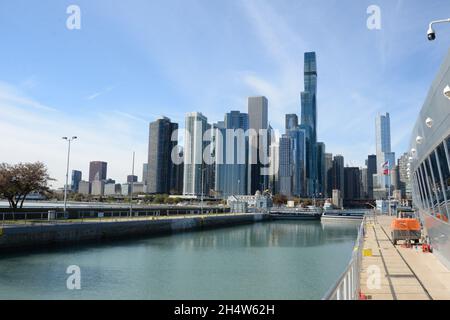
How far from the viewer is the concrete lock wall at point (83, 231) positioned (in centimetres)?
3359

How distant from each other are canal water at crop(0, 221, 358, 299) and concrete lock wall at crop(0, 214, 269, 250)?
2.03m

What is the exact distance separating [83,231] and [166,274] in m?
19.2

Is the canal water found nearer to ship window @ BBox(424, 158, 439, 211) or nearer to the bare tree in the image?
ship window @ BBox(424, 158, 439, 211)

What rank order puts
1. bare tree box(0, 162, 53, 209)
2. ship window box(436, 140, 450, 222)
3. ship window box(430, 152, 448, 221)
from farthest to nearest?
bare tree box(0, 162, 53, 209) < ship window box(430, 152, 448, 221) < ship window box(436, 140, 450, 222)

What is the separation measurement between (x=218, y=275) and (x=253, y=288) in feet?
15.7

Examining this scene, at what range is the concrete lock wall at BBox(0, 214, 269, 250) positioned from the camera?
33594 millimetres

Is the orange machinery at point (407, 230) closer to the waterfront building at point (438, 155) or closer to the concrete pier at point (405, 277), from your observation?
the concrete pier at point (405, 277)

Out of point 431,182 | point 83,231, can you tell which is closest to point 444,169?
point 431,182

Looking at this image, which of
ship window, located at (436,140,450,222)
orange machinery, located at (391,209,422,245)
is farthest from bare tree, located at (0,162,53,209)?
ship window, located at (436,140,450,222)

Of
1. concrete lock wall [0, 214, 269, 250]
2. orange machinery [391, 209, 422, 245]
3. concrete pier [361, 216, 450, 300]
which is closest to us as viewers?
concrete pier [361, 216, 450, 300]

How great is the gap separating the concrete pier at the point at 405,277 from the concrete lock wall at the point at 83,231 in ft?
95.1

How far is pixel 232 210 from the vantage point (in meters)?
130
